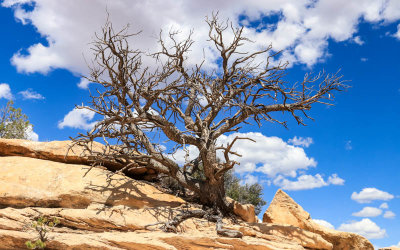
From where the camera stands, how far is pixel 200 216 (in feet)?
39.6

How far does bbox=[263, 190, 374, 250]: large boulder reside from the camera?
12.7m

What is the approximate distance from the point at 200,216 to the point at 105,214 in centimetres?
313

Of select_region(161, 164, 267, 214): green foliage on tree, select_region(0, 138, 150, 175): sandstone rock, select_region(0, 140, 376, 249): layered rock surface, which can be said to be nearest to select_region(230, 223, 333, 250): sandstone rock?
select_region(0, 140, 376, 249): layered rock surface

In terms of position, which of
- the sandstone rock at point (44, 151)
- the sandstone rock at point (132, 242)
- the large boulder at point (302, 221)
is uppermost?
the sandstone rock at point (44, 151)

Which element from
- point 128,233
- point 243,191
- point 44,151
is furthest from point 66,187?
point 243,191

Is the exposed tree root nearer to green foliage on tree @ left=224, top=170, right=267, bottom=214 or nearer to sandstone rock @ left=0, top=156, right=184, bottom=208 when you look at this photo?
sandstone rock @ left=0, top=156, right=184, bottom=208

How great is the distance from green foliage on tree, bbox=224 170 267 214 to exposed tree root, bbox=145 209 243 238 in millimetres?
9213

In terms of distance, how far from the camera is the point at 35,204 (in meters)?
11.2

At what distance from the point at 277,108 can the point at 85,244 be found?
869 centimetres

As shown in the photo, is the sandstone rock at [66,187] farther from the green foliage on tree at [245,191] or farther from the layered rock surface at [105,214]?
the green foliage on tree at [245,191]

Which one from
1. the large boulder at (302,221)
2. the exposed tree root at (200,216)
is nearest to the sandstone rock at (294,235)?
the large boulder at (302,221)

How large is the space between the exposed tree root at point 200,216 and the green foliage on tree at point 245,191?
921 cm

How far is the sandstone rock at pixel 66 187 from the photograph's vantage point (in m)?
11.4

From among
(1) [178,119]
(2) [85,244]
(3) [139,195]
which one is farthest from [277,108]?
(2) [85,244]
